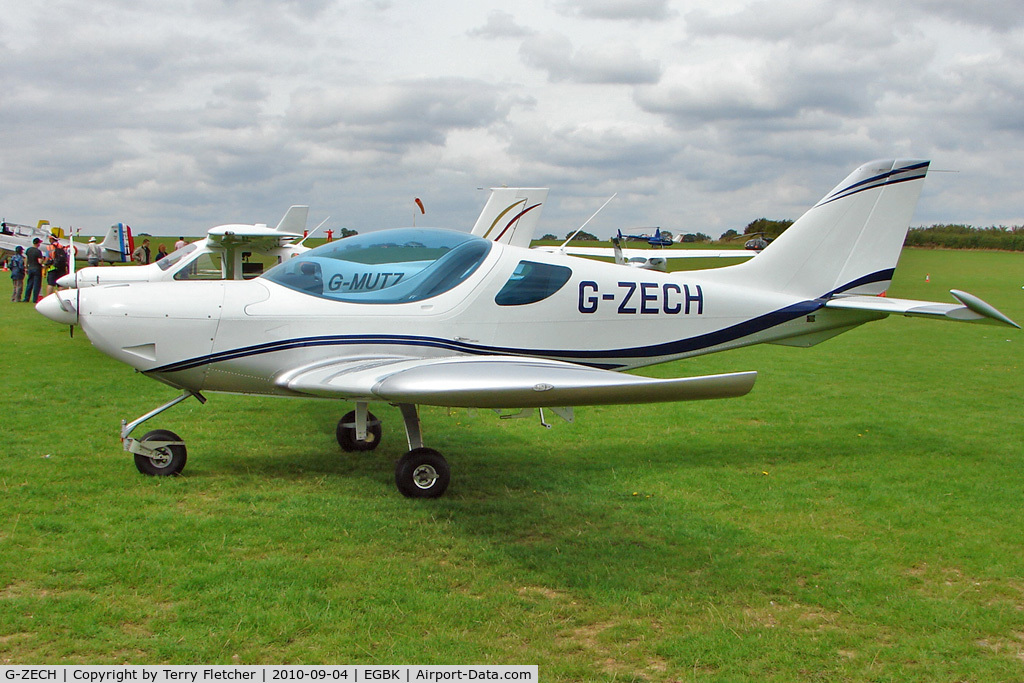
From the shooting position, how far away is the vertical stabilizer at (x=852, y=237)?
7.43 m

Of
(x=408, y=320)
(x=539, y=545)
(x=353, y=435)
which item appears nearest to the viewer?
(x=539, y=545)

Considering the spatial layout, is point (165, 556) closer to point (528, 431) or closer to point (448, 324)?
point (448, 324)

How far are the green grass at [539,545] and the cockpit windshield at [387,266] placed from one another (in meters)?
1.60

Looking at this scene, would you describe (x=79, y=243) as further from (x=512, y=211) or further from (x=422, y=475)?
(x=422, y=475)

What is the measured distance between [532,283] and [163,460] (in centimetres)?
335

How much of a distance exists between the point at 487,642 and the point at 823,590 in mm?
2008

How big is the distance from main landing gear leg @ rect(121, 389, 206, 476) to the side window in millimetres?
2629

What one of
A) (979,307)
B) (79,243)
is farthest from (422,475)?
(79,243)

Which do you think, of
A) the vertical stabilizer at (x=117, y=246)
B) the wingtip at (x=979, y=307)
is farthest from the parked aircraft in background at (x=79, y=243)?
the wingtip at (x=979, y=307)

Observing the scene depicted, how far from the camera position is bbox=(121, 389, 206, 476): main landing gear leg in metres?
6.12

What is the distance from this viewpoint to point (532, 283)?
20.7ft

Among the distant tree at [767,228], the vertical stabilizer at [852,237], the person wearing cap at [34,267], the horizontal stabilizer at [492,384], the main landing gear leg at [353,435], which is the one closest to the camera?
the horizontal stabilizer at [492,384]

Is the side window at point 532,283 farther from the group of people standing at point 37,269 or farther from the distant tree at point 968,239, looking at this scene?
the distant tree at point 968,239

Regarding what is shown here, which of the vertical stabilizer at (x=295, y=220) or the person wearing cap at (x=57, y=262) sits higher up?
the vertical stabilizer at (x=295, y=220)
